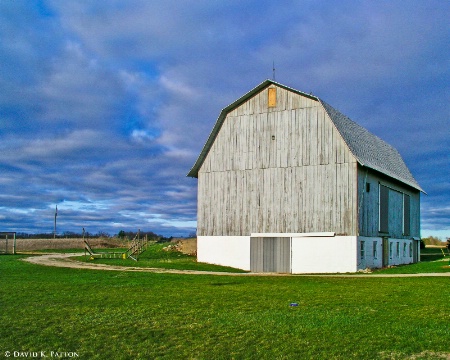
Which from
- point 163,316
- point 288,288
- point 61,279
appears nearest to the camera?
point 163,316

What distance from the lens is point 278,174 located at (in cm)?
3812

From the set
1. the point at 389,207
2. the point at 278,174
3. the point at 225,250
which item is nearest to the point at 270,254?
the point at 225,250

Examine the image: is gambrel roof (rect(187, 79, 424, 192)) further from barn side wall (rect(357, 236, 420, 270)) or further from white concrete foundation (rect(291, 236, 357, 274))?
white concrete foundation (rect(291, 236, 357, 274))

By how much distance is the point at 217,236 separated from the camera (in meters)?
40.4

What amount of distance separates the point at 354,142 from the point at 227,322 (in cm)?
2667

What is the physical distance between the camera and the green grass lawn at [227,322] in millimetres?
11422

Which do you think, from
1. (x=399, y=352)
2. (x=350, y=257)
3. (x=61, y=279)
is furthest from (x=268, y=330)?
(x=350, y=257)

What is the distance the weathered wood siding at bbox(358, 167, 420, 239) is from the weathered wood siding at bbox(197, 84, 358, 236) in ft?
4.89

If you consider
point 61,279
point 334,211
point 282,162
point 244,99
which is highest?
point 244,99

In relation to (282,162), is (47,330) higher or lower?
lower

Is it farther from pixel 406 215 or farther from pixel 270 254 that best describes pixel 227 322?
pixel 406 215

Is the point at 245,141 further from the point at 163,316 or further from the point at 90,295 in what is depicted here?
the point at 163,316

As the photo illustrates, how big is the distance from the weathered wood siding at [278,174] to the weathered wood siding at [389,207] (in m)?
1.49

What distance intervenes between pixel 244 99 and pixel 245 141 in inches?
122
